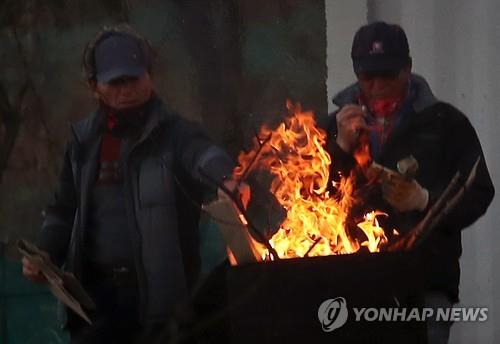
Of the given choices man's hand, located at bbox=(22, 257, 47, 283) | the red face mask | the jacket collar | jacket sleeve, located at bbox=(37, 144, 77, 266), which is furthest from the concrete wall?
man's hand, located at bbox=(22, 257, 47, 283)

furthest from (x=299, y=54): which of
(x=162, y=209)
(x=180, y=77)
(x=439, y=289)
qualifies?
(x=439, y=289)

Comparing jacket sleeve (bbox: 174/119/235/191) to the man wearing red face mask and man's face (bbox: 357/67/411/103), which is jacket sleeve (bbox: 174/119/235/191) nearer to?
the man wearing red face mask

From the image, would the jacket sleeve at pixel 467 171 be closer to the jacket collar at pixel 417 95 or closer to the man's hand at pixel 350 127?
the jacket collar at pixel 417 95

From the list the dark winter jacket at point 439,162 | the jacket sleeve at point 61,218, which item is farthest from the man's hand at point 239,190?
the jacket sleeve at point 61,218

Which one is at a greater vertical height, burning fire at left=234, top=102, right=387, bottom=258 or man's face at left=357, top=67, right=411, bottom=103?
man's face at left=357, top=67, right=411, bottom=103

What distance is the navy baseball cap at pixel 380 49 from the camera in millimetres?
3732

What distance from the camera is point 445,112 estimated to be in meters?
3.74

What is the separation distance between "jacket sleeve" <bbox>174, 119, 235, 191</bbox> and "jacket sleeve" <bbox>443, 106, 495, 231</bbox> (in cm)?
76

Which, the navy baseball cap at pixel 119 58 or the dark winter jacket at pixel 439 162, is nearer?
the dark winter jacket at pixel 439 162

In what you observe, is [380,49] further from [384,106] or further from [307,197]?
[307,197]

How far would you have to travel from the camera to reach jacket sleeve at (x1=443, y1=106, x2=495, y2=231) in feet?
11.9

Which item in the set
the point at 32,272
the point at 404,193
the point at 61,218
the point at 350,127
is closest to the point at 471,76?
the point at 350,127

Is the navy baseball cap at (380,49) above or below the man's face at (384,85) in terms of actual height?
above

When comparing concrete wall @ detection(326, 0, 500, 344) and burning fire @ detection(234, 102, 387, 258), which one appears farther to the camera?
concrete wall @ detection(326, 0, 500, 344)
